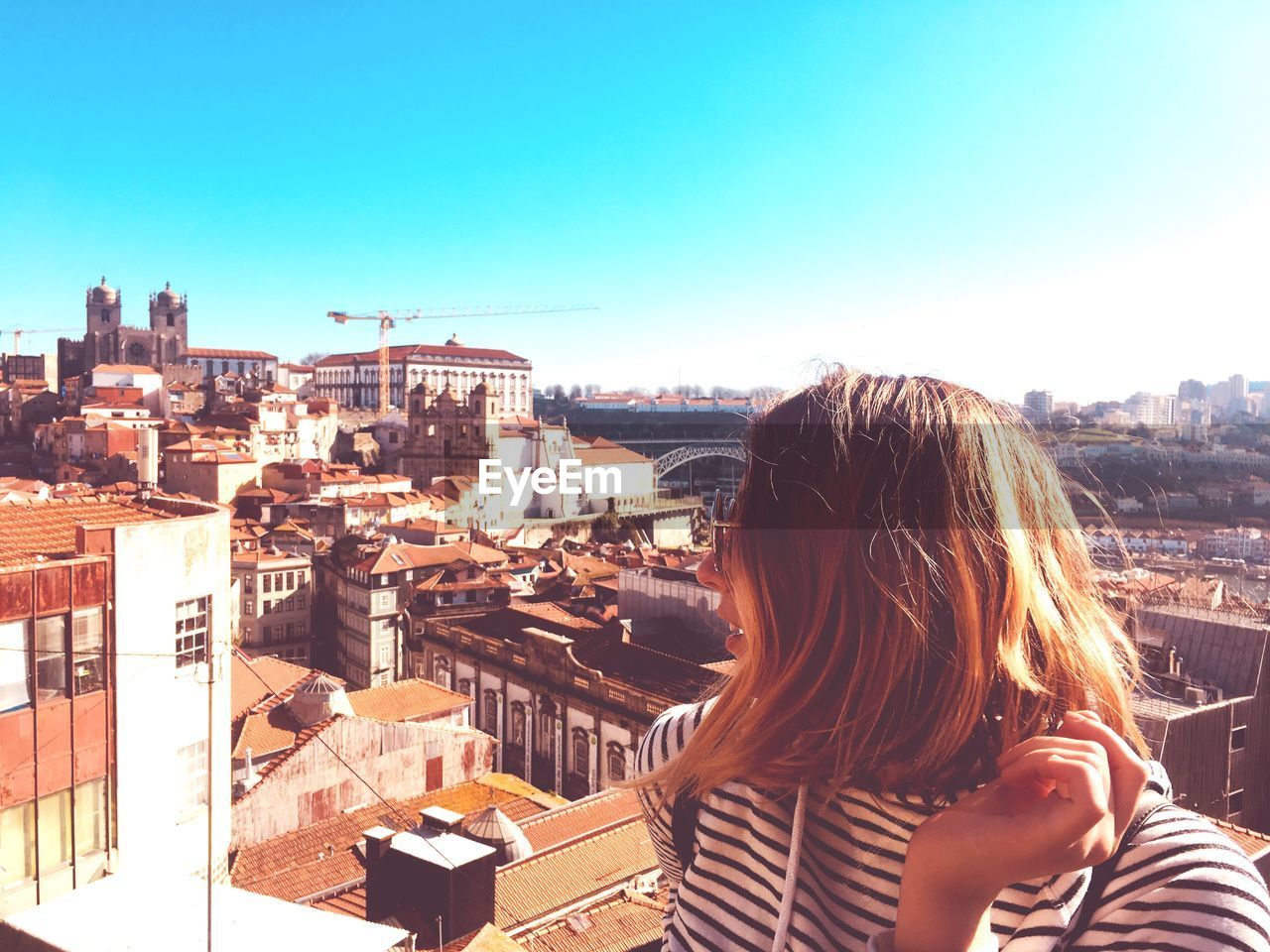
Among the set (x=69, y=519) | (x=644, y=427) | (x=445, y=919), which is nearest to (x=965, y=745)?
(x=445, y=919)

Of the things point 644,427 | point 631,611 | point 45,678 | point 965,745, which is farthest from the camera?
point 644,427

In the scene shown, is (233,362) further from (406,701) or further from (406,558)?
(406,701)

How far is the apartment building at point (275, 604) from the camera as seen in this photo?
21.6 meters

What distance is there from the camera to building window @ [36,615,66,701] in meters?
4.09

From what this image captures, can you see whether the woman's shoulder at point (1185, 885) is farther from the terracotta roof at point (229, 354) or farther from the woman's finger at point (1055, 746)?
the terracotta roof at point (229, 354)

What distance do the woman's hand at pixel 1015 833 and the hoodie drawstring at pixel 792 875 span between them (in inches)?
5.0

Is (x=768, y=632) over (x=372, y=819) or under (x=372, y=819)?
over

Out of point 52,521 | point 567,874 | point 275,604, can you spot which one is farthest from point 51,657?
point 275,604

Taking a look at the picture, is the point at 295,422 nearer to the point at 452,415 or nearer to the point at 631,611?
the point at 452,415

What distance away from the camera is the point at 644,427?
49.9m

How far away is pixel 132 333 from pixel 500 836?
55.7 metres

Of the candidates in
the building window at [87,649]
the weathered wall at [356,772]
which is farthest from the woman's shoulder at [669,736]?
the weathered wall at [356,772]

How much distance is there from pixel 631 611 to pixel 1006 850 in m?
13.7

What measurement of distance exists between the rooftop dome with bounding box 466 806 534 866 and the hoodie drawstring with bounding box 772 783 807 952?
21.5 ft
